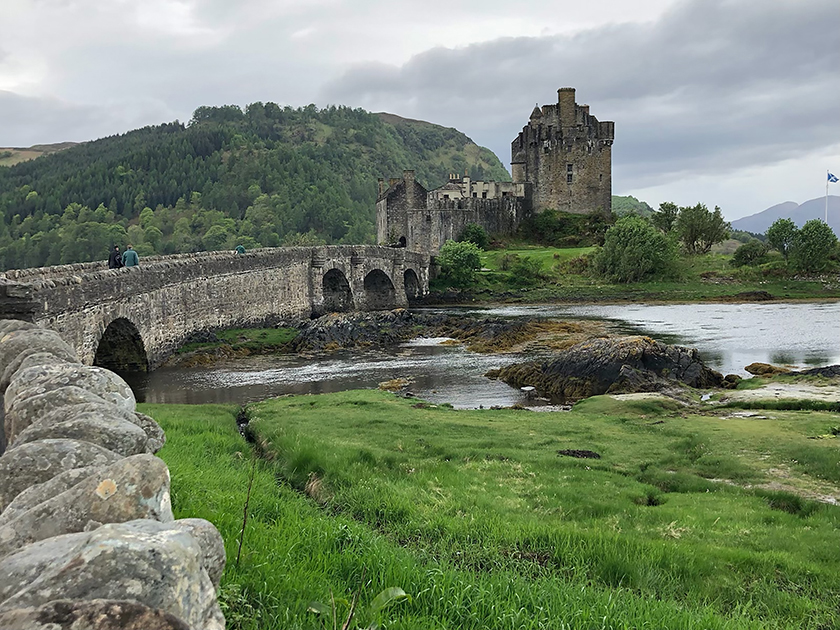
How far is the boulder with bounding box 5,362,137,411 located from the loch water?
56.4 feet

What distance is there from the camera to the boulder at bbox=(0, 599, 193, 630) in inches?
90.7

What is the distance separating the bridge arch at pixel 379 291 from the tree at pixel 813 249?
39422 millimetres

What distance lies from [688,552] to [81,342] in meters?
18.4

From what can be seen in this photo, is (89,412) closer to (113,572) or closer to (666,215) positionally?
(113,572)

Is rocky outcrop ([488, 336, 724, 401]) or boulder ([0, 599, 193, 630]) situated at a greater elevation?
boulder ([0, 599, 193, 630])

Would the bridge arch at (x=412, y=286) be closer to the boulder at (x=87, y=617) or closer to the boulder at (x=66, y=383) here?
the boulder at (x=66, y=383)

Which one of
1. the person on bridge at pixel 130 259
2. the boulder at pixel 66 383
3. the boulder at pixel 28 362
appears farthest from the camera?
the person on bridge at pixel 130 259

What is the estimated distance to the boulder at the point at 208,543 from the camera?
3186 millimetres

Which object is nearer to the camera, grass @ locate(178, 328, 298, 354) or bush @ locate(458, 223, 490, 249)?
grass @ locate(178, 328, 298, 354)

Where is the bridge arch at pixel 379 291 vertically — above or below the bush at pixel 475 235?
below

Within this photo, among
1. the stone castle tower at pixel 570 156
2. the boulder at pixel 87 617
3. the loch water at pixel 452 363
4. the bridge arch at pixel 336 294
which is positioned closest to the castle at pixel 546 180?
the stone castle tower at pixel 570 156

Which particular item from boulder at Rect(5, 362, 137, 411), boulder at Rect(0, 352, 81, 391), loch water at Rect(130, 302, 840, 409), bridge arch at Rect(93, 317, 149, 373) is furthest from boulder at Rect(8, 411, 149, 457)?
bridge arch at Rect(93, 317, 149, 373)

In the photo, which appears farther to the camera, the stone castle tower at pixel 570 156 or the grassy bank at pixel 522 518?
the stone castle tower at pixel 570 156

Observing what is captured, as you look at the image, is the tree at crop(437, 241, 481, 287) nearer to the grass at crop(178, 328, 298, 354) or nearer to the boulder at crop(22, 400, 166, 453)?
the grass at crop(178, 328, 298, 354)
